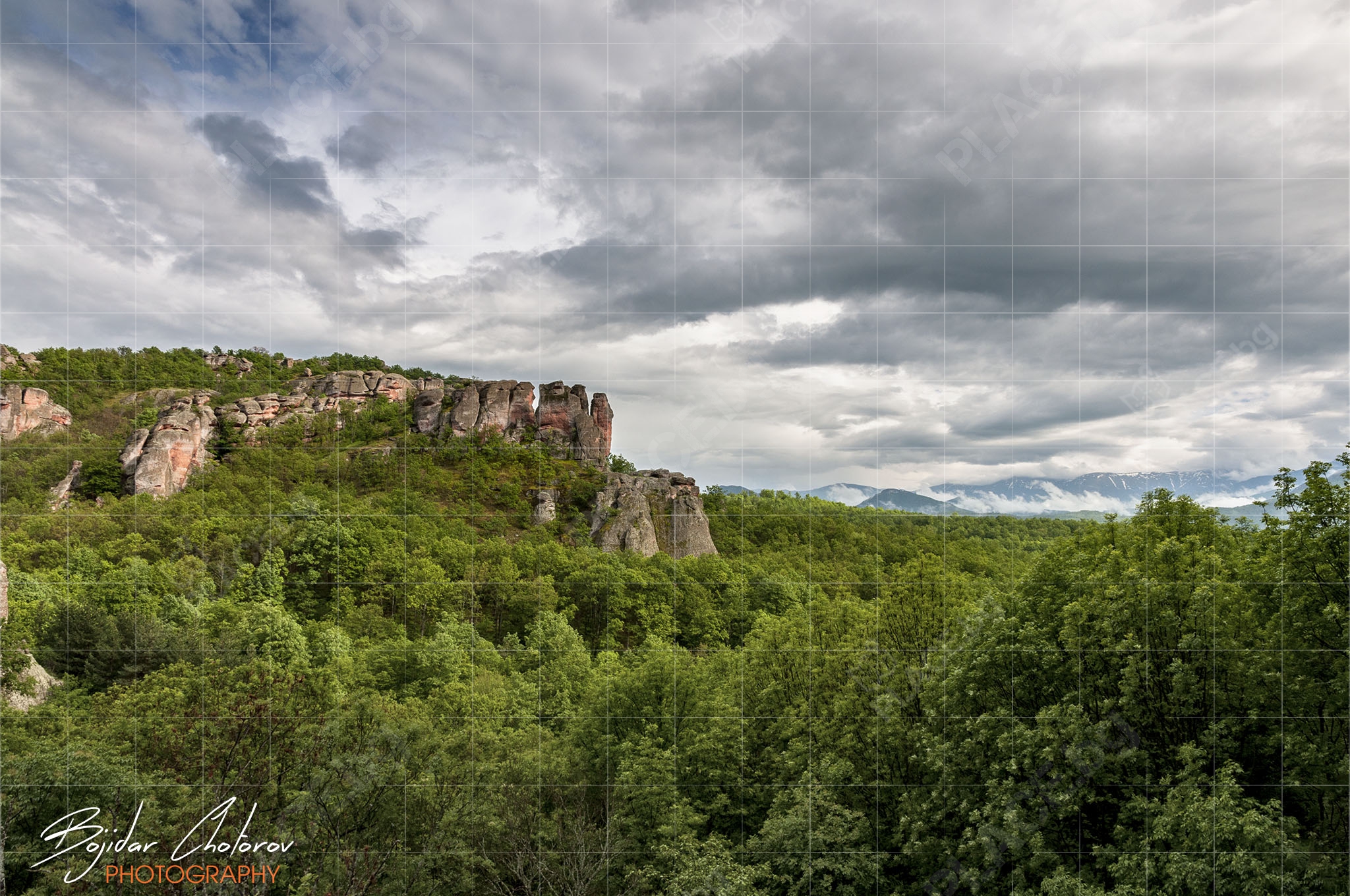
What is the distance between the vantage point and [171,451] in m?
13.3

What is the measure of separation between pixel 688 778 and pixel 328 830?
17.9 ft

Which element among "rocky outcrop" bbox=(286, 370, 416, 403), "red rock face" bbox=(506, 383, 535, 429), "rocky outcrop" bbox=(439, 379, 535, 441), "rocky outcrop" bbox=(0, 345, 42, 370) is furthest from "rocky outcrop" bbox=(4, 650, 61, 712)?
"red rock face" bbox=(506, 383, 535, 429)

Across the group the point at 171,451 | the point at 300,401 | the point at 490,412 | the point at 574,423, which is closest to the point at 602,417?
the point at 574,423

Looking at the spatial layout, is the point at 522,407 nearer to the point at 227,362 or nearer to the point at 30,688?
the point at 227,362

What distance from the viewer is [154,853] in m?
6.98

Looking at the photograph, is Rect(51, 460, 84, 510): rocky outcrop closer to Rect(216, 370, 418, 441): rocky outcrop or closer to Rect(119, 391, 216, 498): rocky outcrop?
Rect(119, 391, 216, 498): rocky outcrop

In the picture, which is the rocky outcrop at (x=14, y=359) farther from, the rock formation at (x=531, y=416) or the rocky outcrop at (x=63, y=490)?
the rock formation at (x=531, y=416)

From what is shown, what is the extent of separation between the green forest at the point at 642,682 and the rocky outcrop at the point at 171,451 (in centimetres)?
48

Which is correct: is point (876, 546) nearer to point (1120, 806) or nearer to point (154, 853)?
point (1120, 806)

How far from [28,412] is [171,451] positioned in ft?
8.05

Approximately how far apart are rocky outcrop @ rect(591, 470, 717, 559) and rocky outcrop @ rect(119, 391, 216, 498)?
9791 millimetres

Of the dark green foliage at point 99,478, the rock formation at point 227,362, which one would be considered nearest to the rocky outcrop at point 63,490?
the dark green foliage at point 99,478

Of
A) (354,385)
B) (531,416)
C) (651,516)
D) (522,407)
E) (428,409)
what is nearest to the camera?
(354,385)

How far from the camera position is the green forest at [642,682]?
648 cm
